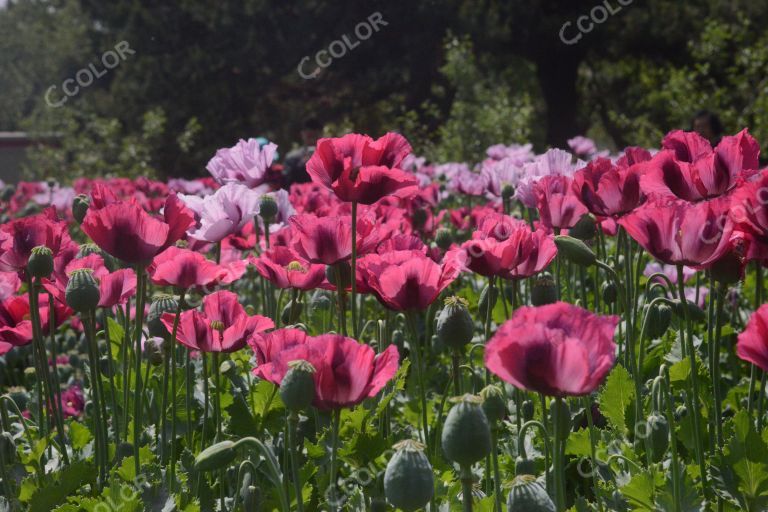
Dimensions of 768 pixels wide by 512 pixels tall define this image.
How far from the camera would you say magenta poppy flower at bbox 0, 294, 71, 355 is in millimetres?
1688

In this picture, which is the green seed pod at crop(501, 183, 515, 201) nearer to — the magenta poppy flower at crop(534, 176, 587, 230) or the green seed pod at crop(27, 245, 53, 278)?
the magenta poppy flower at crop(534, 176, 587, 230)

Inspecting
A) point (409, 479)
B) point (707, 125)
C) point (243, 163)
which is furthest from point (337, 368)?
point (707, 125)

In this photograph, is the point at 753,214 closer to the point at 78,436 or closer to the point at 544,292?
the point at 544,292

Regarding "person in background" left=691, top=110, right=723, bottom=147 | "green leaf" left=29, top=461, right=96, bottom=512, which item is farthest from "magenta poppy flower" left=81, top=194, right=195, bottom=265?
"person in background" left=691, top=110, right=723, bottom=147

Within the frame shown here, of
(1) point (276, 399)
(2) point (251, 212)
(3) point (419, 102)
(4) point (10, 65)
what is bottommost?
(1) point (276, 399)

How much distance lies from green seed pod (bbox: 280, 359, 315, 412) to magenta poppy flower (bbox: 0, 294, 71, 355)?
Answer: 2.83 ft

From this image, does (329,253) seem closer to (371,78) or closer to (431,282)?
(431,282)

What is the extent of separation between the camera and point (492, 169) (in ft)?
10.0

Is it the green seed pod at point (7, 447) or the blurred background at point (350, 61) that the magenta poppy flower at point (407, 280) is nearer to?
the green seed pod at point (7, 447)

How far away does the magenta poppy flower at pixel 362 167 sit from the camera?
1447mm

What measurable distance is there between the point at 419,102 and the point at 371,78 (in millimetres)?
1296

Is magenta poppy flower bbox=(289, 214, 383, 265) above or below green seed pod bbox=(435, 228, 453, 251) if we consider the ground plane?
above

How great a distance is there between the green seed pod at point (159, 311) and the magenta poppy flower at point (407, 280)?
1.88 ft

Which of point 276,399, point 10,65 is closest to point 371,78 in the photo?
point 276,399
